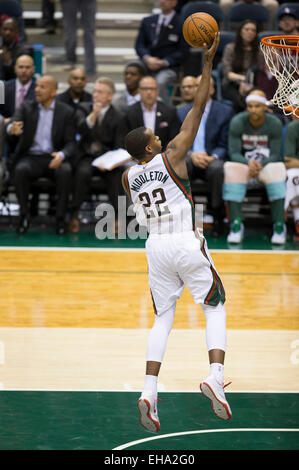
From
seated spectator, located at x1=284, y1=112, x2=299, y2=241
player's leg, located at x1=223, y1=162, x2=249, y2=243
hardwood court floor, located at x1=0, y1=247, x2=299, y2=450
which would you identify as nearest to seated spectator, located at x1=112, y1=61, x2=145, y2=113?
player's leg, located at x1=223, y1=162, x2=249, y2=243

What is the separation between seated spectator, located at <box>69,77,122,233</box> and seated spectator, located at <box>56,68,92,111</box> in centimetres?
38

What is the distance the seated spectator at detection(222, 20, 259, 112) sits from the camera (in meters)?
9.52

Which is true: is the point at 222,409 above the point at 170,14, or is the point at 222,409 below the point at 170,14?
below

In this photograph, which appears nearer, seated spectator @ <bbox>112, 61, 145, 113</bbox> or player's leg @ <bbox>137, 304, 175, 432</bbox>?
player's leg @ <bbox>137, 304, 175, 432</bbox>

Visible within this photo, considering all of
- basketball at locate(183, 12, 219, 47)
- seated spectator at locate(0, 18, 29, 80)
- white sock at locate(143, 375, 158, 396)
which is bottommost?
white sock at locate(143, 375, 158, 396)

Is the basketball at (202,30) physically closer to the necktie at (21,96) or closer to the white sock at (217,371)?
the white sock at (217,371)

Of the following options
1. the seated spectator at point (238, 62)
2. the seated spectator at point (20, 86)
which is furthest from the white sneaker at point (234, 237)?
the seated spectator at point (20, 86)

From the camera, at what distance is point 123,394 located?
4.51m

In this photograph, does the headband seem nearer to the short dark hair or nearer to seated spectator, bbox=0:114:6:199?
seated spectator, bbox=0:114:6:199

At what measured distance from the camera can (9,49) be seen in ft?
32.3

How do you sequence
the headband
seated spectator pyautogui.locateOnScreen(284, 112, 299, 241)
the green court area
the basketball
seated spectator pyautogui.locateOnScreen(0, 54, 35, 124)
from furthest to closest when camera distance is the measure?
seated spectator pyautogui.locateOnScreen(0, 54, 35, 124)
seated spectator pyautogui.locateOnScreen(284, 112, 299, 241)
the headband
the basketball
the green court area
